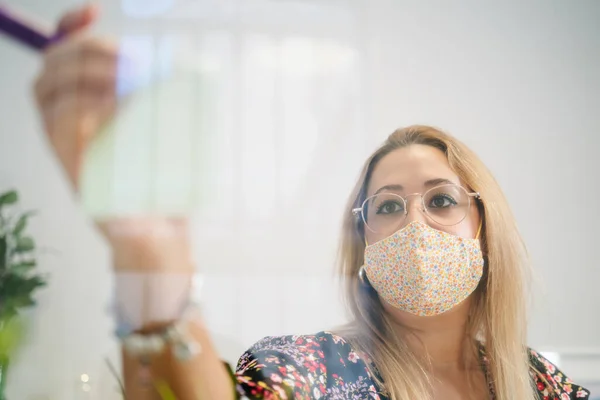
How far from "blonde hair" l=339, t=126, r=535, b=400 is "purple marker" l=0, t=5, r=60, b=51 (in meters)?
0.55

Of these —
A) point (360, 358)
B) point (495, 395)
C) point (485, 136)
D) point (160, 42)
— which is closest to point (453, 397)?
point (495, 395)

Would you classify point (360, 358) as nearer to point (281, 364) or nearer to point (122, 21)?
point (281, 364)

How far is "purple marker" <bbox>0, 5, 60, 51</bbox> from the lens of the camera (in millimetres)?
625

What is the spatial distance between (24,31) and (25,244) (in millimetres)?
315

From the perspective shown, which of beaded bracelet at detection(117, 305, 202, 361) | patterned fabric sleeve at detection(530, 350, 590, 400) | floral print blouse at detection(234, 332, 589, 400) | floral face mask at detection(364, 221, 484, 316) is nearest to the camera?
beaded bracelet at detection(117, 305, 202, 361)

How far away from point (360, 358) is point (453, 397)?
0.19m

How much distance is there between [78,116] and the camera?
0.62m

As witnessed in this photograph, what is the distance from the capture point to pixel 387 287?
2.80ft

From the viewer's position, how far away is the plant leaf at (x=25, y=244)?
2.54ft

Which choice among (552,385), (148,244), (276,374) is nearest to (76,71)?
(148,244)

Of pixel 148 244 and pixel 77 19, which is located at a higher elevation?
pixel 77 19

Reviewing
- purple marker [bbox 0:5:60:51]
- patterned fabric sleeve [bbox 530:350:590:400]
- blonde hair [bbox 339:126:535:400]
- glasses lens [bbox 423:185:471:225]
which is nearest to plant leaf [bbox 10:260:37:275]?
purple marker [bbox 0:5:60:51]

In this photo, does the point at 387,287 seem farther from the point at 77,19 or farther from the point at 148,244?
the point at 77,19

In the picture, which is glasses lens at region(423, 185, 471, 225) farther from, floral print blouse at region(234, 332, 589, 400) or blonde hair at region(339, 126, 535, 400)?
floral print blouse at region(234, 332, 589, 400)
